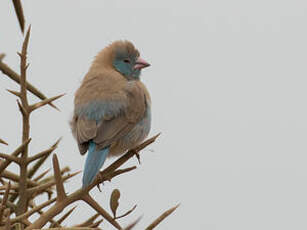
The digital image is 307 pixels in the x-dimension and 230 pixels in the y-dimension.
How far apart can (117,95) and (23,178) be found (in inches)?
90.0

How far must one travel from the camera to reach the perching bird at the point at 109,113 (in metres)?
2.91

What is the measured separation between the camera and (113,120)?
3.28 metres

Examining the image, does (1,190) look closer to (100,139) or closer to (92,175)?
(92,175)

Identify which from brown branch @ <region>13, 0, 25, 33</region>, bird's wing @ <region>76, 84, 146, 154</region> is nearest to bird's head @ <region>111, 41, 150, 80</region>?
bird's wing @ <region>76, 84, 146, 154</region>

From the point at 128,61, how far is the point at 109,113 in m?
0.96

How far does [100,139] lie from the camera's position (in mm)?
2848

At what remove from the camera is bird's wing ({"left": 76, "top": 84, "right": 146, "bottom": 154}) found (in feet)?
9.46

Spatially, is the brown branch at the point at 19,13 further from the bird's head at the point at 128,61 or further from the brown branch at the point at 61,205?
the bird's head at the point at 128,61

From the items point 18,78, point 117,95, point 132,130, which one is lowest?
point 132,130

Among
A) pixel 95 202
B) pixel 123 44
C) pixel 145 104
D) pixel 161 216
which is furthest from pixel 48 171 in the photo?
pixel 123 44

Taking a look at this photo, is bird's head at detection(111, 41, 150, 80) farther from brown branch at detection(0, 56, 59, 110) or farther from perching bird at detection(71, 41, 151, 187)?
brown branch at detection(0, 56, 59, 110)

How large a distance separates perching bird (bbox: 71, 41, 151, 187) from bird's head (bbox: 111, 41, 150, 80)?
174 mm

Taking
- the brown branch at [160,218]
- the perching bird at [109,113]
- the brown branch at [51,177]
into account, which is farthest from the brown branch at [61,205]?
the perching bird at [109,113]

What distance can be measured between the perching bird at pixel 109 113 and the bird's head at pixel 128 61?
0.57 ft
